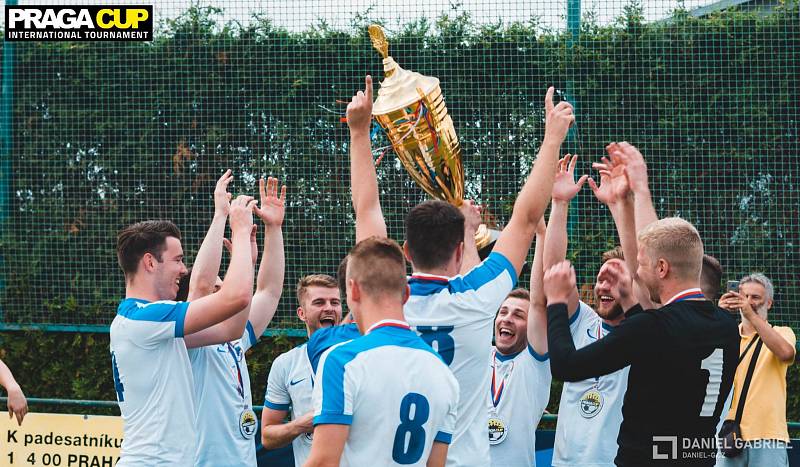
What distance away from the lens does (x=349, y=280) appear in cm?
303

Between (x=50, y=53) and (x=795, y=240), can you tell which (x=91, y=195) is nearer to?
(x=50, y=53)

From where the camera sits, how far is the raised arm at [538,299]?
4.57 meters

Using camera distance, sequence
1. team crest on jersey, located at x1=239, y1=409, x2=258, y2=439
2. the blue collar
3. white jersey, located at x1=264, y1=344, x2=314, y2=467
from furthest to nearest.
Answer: the blue collar
white jersey, located at x1=264, y1=344, x2=314, y2=467
team crest on jersey, located at x1=239, y1=409, x2=258, y2=439

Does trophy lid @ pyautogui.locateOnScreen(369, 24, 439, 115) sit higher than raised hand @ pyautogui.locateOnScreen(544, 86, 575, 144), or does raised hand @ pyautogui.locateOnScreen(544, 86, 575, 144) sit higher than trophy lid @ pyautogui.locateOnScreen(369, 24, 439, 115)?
trophy lid @ pyautogui.locateOnScreen(369, 24, 439, 115)

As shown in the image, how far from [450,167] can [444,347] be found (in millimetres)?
1285

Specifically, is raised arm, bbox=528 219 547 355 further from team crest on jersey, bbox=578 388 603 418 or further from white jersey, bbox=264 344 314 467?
white jersey, bbox=264 344 314 467

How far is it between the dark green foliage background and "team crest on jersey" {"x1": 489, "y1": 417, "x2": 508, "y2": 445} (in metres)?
3.10

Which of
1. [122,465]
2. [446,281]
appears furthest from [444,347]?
[122,465]

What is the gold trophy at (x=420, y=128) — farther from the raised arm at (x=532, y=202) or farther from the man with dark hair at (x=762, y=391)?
the man with dark hair at (x=762, y=391)

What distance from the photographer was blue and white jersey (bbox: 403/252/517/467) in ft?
11.0

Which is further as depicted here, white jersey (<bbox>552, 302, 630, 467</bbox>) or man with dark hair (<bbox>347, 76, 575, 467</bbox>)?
white jersey (<bbox>552, 302, 630, 467</bbox>)

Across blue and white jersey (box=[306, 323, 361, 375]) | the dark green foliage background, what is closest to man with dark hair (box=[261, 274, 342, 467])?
blue and white jersey (box=[306, 323, 361, 375])

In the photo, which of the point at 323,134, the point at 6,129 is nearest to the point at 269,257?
→ the point at 323,134

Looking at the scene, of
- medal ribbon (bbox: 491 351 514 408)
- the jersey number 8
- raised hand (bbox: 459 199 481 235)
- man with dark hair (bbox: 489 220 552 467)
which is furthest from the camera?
medal ribbon (bbox: 491 351 514 408)
